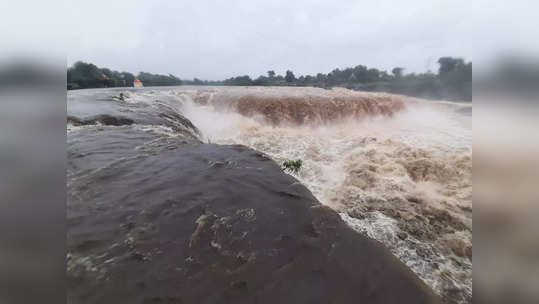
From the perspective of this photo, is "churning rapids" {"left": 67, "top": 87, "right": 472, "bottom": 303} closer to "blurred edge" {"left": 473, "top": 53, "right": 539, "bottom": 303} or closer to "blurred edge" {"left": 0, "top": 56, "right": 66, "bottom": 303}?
"blurred edge" {"left": 0, "top": 56, "right": 66, "bottom": 303}

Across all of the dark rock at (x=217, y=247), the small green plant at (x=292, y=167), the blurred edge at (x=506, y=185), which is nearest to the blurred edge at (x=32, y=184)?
the dark rock at (x=217, y=247)

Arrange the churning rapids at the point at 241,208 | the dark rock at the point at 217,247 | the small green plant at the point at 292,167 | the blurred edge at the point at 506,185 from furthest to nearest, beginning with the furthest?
the small green plant at the point at 292,167, the churning rapids at the point at 241,208, the dark rock at the point at 217,247, the blurred edge at the point at 506,185

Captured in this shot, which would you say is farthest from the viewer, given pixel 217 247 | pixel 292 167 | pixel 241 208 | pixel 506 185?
pixel 292 167

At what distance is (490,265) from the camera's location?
0.99 meters

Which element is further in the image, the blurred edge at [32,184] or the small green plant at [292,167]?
the small green plant at [292,167]

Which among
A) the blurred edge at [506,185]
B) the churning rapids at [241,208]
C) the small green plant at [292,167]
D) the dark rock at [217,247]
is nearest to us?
the blurred edge at [506,185]

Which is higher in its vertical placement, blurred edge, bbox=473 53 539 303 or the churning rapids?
blurred edge, bbox=473 53 539 303

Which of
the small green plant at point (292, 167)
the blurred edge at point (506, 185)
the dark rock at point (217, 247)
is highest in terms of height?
the blurred edge at point (506, 185)

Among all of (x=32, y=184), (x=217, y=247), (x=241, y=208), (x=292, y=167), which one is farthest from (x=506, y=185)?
(x=292, y=167)

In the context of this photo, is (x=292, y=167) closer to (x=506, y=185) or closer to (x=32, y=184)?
(x=506, y=185)

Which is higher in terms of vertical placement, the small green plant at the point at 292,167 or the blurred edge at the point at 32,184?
the blurred edge at the point at 32,184

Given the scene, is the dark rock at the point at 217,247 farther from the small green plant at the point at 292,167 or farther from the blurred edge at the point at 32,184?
the small green plant at the point at 292,167

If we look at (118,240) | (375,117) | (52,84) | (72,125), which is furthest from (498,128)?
(375,117)

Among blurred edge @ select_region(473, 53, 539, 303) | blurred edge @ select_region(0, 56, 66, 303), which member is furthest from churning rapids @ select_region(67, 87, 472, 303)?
blurred edge @ select_region(473, 53, 539, 303)
